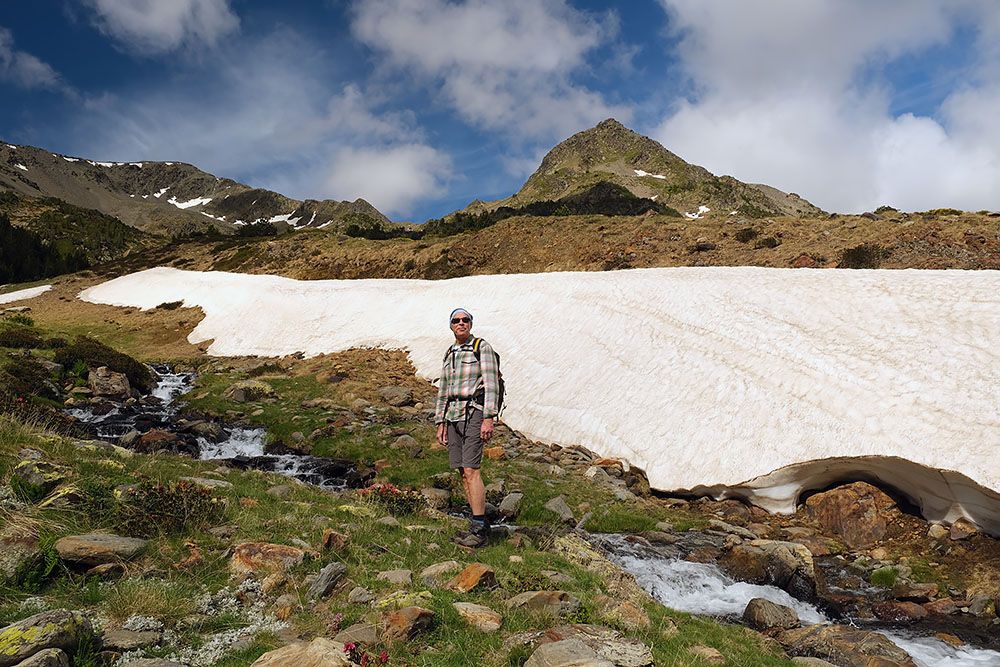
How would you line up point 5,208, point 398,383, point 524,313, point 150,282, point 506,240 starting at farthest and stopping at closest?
point 5,208, point 150,282, point 506,240, point 524,313, point 398,383

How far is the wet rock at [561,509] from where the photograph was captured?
10977 mm

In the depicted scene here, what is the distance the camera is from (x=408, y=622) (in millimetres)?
5012

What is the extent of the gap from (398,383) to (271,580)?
1556 cm

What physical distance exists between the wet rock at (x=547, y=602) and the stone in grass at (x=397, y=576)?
1.29 meters

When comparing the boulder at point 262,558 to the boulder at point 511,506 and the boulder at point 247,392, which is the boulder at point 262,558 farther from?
the boulder at point 247,392

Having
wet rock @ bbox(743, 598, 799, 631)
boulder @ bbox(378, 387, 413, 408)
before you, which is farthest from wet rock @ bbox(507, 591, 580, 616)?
boulder @ bbox(378, 387, 413, 408)

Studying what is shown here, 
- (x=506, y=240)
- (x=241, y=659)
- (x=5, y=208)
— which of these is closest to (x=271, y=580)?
(x=241, y=659)

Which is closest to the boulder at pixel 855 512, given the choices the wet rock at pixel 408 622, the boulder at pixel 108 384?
the wet rock at pixel 408 622

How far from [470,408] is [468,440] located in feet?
1.70

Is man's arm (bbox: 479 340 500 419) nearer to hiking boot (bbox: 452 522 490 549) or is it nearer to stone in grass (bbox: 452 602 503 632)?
Result: hiking boot (bbox: 452 522 490 549)

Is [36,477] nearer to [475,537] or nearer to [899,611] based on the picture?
[475,537]

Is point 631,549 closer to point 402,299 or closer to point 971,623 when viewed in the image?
point 971,623

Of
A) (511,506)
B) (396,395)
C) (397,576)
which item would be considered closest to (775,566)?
(511,506)

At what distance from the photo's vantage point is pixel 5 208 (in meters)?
122
